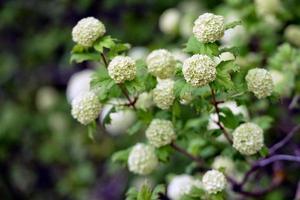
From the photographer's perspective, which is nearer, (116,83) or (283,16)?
(116,83)

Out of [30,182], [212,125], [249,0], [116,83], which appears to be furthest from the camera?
[30,182]

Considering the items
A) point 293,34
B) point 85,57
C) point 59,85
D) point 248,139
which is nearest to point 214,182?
point 248,139

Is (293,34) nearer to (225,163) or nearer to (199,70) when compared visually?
(225,163)

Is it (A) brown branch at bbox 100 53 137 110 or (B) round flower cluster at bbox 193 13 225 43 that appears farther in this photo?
(A) brown branch at bbox 100 53 137 110

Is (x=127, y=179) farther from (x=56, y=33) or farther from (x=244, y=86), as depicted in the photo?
(x=244, y=86)

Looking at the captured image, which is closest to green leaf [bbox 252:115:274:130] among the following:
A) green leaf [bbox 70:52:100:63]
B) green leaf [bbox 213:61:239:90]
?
green leaf [bbox 213:61:239:90]

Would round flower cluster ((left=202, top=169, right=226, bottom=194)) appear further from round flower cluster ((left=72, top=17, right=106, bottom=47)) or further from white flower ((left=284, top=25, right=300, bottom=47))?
white flower ((left=284, top=25, right=300, bottom=47))

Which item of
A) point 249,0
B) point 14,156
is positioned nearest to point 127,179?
point 14,156

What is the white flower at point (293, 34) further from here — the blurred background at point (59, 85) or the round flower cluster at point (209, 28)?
the round flower cluster at point (209, 28)
